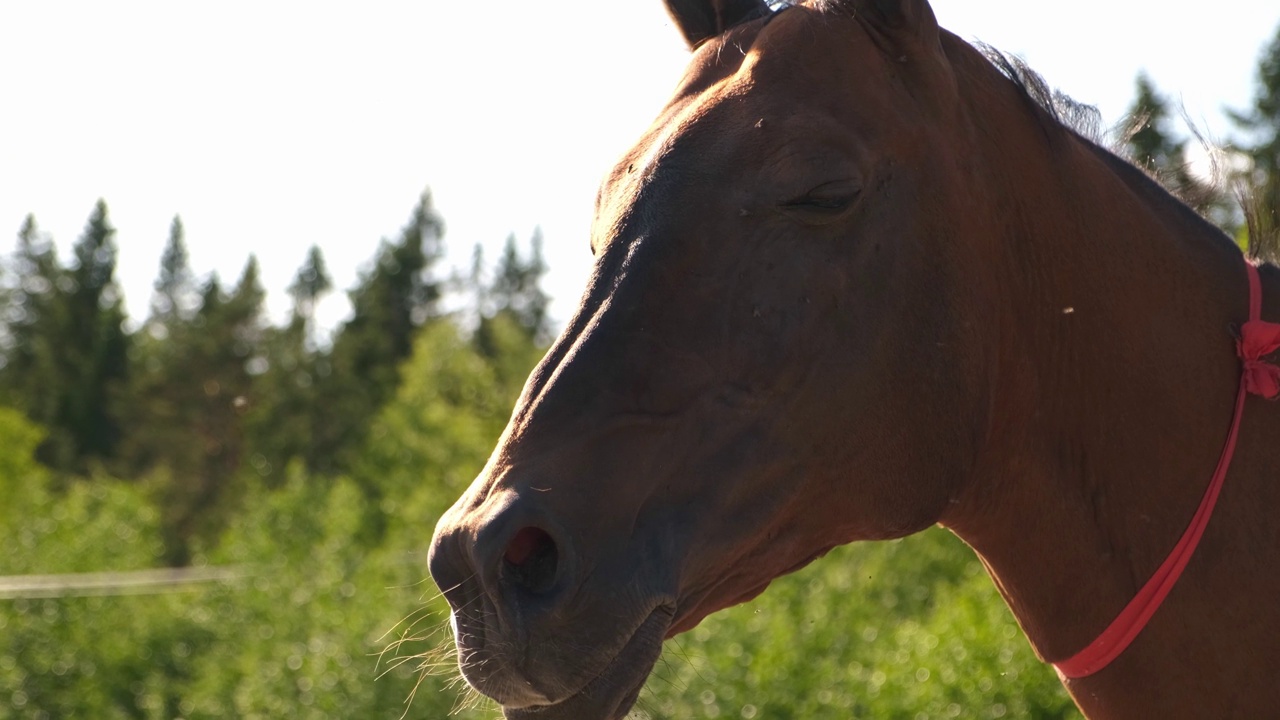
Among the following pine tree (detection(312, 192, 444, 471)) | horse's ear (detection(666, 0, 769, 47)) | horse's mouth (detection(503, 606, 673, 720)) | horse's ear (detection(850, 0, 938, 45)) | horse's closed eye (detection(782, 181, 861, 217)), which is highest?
horse's ear (detection(666, 0, 769, 47))

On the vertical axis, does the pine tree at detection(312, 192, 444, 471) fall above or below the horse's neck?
below

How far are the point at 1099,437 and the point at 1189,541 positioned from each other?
25 centimetres

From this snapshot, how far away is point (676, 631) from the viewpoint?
2072 millimetres

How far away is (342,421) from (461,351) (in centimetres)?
1279

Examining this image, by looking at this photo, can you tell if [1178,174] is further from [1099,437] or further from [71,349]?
[71,349]

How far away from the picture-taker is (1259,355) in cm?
239

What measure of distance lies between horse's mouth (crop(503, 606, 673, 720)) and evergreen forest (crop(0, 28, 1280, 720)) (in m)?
0.23

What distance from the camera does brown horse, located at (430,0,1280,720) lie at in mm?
1884

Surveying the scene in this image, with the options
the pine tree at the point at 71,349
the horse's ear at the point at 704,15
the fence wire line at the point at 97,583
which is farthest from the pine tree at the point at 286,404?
the horse's ear at the point at 704,15

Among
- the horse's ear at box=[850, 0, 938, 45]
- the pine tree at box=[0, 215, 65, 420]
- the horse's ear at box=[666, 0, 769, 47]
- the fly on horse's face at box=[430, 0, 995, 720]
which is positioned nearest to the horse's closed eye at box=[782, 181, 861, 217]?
the fly on horse's face at box=[430, 0, 995, 720]

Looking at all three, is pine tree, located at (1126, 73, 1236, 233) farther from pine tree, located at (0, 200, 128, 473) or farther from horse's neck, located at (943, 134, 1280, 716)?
pine tree, located at (0, 200, 128, 473)

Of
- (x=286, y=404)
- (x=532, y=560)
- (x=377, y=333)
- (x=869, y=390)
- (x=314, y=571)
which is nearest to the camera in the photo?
(x=532, y=560)

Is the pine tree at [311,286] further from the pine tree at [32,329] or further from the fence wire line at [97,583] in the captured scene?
the fence wire line at [97,583]

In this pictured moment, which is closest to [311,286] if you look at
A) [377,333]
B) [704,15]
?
[377,333]
